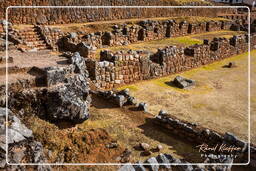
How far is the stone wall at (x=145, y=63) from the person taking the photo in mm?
15891

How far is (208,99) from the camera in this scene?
1538 centimetres

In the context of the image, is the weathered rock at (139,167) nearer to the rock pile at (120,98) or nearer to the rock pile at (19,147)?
the rock pile at (19,147)

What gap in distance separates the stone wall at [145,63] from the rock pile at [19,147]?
8457mm

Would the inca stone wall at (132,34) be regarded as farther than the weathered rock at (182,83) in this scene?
Yes

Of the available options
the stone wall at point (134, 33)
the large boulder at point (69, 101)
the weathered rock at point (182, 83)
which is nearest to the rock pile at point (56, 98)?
the large boulder at point (69, 101)

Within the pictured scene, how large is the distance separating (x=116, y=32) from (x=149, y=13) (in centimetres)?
1372

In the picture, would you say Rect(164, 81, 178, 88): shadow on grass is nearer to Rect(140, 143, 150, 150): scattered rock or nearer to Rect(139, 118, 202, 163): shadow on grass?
Rect(139, 118, 202, 163): shadow on grass

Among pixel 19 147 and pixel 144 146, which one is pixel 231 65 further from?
pixel 19 147

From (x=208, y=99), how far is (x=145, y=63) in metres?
4.60

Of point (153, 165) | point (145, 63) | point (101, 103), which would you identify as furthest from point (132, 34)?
point (153, 165)

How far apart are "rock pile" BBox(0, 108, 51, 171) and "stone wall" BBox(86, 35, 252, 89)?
27.7 ft

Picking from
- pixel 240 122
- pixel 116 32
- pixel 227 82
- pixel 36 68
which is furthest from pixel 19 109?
pixel 116 32

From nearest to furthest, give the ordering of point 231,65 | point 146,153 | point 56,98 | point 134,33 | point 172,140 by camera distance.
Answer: point 146,153, point 56,98, point 172,140, point 231,65, point 134,33

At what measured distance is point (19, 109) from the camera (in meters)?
9.38
